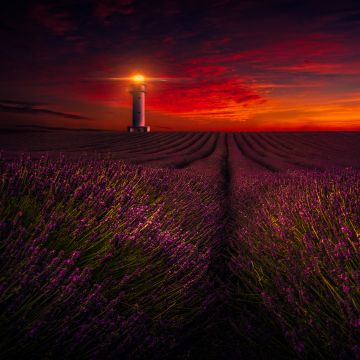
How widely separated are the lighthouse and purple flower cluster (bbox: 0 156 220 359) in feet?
118

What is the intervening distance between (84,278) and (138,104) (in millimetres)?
38680

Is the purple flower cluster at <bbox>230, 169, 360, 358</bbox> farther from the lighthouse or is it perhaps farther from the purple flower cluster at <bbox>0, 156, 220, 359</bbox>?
the lighthouse

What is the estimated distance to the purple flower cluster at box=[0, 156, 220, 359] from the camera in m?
1.39

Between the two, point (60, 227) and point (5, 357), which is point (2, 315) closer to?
point (5, 357)

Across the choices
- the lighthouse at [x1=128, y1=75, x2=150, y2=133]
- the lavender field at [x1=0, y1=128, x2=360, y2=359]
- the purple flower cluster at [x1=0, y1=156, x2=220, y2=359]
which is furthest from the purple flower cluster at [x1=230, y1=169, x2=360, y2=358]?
the lighthouse at [x1=128, y1=75, x2=150, y2=133]

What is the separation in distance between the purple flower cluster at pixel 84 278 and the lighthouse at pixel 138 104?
36.0 m

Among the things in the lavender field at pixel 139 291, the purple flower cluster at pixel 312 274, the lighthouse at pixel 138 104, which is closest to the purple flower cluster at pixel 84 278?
the lavender field at pixel 139 291

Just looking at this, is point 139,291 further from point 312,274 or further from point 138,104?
point 138,104

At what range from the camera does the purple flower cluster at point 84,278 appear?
139 centimetres

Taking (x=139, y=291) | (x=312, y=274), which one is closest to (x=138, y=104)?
(x=139, y=291)

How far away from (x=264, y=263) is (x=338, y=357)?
118 cm

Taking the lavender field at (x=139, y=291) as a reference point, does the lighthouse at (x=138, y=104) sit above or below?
above

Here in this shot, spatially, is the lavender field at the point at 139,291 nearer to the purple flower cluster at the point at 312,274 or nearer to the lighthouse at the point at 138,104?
the purple flower cluster at the point at 312,274

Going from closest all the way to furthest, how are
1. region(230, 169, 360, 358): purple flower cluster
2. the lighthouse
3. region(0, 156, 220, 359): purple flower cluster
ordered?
region(0, 156, 220, 359): purple flower cluster
region(230, 169, 360, 358): purple flower cluster
the lighthouse
